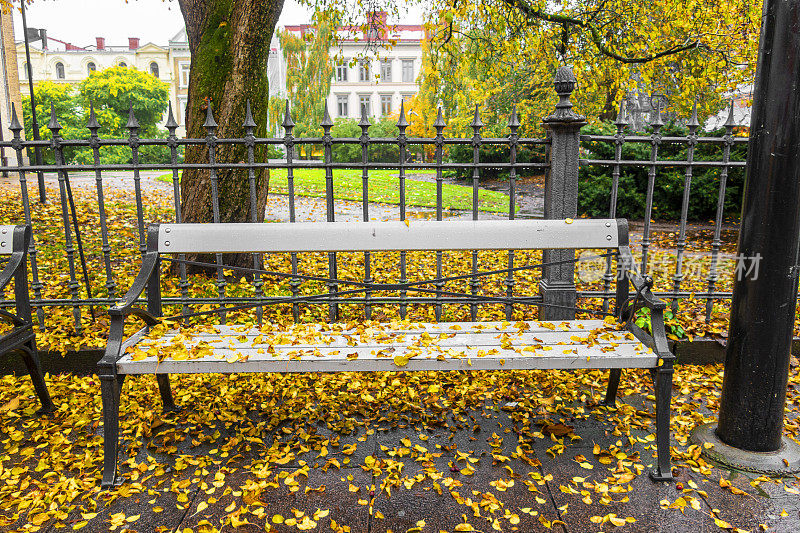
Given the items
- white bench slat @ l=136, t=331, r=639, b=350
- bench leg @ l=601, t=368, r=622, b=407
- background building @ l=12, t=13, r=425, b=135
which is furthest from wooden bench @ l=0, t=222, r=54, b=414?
background building @ l=12, t=13, r=425, b=135

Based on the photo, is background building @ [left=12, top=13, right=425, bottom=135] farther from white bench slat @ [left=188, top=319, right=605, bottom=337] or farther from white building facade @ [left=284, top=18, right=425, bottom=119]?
white bench slat @ [left=188, top=319, right=605, bottom=337]

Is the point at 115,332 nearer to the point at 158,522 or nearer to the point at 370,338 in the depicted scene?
the point at 158,522

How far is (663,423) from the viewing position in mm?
2822

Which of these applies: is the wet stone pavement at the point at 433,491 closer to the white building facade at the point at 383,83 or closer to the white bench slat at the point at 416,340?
the white bench slat at the point at 416,340

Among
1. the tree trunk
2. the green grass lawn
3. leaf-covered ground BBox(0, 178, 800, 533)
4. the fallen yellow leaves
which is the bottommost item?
leaf-covered ground BBox(0, 178, 800, 533)

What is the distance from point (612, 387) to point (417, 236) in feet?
4.87

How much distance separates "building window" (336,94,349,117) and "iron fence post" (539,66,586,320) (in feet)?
195

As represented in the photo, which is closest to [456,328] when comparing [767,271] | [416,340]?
[416,340]

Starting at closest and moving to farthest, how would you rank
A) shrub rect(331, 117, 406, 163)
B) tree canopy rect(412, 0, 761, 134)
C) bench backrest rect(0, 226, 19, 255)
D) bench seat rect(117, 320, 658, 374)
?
bench seat rect(117, 320, 658, 374)
bench backrest rect(0, 226, 19, 255)
tree canopy rect(412, 0, 761, 134)
shrub rect(331, 117, 406, 163)

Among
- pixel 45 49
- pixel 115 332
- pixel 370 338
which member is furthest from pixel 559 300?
pixel 45 49

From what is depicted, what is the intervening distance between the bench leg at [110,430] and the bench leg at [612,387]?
2.72m

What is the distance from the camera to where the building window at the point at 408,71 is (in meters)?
59.6

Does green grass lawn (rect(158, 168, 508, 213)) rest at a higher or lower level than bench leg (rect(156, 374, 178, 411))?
higher

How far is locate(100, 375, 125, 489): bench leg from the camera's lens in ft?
9.15
